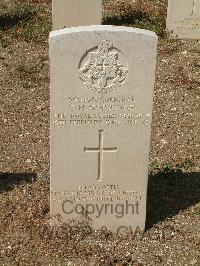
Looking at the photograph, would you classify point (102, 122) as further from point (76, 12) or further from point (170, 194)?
point (76, 12)

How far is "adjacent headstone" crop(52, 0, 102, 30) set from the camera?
34.5 feet

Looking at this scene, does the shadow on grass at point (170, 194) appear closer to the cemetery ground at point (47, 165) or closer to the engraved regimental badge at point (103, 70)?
the cemetery ground at point (47, 165)

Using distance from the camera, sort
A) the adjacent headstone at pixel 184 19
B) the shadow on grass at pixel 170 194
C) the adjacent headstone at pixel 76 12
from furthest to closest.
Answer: the adjacent headstone at pixel 184 19, the adjacent headstone at pixel 76 12, the shadow on grass at pixel 170 194

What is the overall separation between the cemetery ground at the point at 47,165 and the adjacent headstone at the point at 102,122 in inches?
11.2

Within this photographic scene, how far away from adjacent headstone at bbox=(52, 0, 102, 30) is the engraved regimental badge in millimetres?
5446

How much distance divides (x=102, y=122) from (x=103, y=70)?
50cm

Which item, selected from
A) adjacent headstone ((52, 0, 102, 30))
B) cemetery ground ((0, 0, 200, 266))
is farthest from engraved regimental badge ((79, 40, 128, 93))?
adjacent headstone ((52, 0, 102, 30))

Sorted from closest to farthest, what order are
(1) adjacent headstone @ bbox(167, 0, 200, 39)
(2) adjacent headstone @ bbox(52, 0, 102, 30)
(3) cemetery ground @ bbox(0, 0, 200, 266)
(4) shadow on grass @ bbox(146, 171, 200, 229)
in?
(3) cemetery ground @ bbox(0, 0, 200, 266)
(4) shadow on grass @ bbox(146, 171, 200, 229)
(2) adjacent headstone @ bbox(52, 0, 102, 30)
(1) adjacent headstone @ bbox(167, 0, 200, 39)

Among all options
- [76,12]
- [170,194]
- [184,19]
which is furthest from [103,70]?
[184,19]

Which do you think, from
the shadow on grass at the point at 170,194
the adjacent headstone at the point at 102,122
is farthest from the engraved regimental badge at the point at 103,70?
the shadow on grass at the point at 170,194

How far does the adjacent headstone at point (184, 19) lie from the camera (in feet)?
36.1

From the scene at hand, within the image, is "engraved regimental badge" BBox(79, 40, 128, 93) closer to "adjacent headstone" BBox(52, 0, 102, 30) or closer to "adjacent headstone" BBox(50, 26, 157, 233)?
"adjacent headstone" BBox(50, 26, 157, 233)

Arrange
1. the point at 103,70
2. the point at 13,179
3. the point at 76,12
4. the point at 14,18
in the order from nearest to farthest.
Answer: the point at 103,70
the point at 13,179
the point at 76,12
the point at 14,18

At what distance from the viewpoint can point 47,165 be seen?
7.27 m
